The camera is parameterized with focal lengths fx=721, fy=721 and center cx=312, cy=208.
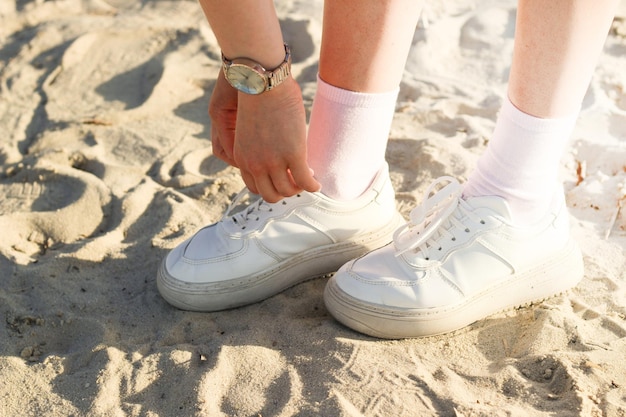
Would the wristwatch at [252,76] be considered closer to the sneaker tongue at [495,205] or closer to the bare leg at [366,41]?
the bare leg at [366,41]

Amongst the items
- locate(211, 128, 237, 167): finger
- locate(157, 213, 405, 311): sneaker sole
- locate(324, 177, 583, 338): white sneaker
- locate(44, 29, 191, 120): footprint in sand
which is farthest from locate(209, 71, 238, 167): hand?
locate(44, 29, 191, 120): footprint in sand

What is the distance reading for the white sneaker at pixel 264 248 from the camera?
1.63m

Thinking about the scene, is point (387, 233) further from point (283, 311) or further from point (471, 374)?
point (471, 374)

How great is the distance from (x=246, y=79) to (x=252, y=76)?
0.05 ft

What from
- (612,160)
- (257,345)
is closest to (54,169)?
(257,345)

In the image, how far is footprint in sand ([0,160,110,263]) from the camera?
1.94 meters

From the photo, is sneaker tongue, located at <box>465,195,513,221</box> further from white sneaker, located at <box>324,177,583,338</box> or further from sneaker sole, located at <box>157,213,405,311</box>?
sneaker sole, located at <box>157,213,405,311</box>

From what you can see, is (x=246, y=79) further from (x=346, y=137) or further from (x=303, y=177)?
(x=346, y=137)

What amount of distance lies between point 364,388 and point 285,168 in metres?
0.45

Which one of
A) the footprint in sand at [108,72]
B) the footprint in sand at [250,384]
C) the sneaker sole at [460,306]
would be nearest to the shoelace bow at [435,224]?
the sneaker sole at [460,306]

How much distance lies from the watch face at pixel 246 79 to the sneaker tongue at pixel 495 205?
525 mm

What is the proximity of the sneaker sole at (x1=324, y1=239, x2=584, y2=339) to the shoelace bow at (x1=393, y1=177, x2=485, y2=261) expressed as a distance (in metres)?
0.13

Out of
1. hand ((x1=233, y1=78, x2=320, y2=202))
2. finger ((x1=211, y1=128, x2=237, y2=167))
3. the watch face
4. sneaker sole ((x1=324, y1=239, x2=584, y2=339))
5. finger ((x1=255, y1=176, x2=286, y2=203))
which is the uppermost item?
the watch face

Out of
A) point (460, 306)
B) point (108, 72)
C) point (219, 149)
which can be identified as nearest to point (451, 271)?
point (460, 306)
